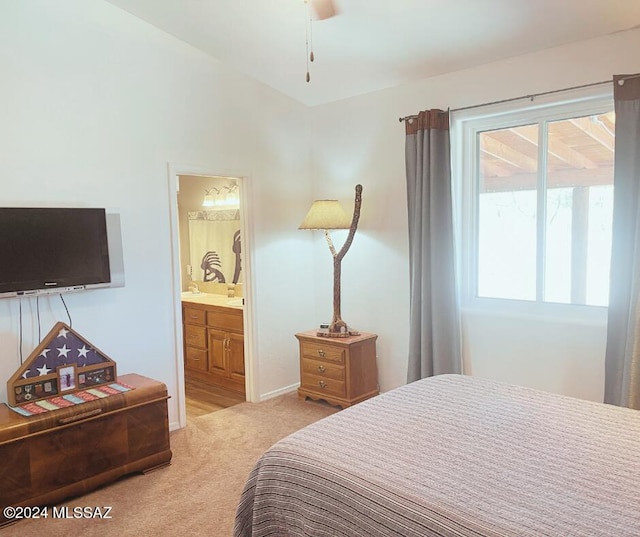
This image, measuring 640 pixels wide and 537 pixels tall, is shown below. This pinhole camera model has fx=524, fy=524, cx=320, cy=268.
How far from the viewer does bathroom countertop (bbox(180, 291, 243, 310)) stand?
15.5 ft

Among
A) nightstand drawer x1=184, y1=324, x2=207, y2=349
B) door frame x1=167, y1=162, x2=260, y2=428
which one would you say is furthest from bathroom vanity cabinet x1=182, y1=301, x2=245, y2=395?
door frame x1=167, y1=162, x2=260, y2=428

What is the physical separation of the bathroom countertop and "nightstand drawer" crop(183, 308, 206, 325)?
0.09 meters

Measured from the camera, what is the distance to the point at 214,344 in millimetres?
4863

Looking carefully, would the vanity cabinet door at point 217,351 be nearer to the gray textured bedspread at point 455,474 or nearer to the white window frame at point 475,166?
the white window frame at point 475,166

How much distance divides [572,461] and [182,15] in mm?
3247

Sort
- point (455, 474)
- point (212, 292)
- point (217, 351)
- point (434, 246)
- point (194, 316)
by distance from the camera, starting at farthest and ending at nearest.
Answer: point (212, 292)
point (194, 316)
point (217, 351)
point (434, 246)
point (455, 474)

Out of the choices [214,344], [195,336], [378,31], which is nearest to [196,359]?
[195,336]

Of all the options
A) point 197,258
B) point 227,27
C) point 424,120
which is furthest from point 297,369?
point 227,27

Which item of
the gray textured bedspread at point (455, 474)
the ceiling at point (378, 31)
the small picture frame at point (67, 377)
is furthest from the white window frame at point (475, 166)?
the small picture frame at point (67, 377)

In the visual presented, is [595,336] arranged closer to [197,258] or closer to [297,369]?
[297,369]

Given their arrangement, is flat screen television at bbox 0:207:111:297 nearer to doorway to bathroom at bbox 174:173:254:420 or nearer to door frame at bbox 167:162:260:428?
door frame at bbox 167:162:260:428

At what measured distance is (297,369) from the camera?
473 centimetres

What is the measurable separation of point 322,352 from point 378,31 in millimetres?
2339

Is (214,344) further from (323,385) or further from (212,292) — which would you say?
(323,385)
